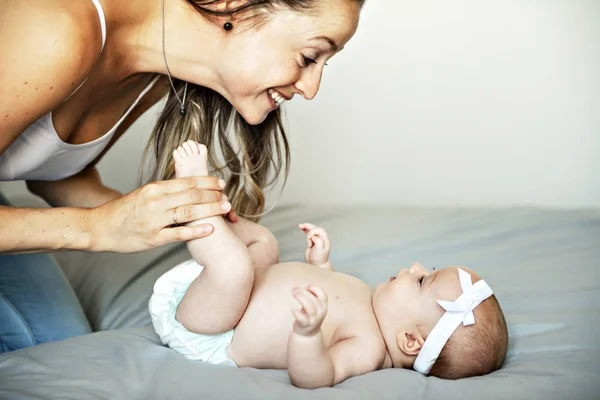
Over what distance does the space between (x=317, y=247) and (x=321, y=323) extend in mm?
431

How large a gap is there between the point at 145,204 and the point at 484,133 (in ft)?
7.60

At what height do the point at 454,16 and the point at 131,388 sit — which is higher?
the point at 454,16

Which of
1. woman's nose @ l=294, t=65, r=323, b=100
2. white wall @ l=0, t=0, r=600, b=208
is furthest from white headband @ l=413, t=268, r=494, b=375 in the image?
white wall @ l=0, t=0, r=600, b=208

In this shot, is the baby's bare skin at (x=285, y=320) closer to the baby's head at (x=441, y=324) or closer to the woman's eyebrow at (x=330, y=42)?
the baby's head at (x=441, y=324)

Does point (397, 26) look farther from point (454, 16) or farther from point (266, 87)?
point (266, 87)

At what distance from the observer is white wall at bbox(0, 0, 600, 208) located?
325 cm

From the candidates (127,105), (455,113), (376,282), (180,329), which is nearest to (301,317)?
(180,329)

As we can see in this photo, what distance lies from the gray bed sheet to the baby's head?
2.6 inches

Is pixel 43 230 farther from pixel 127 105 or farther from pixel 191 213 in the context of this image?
pixel 127 105

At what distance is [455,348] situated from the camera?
1500 millimetres

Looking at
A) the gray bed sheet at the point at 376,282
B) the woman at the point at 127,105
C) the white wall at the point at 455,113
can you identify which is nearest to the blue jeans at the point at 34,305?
the woman at the point at 127,105

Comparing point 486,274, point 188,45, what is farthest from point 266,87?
point 486,274

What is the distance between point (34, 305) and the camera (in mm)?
1736

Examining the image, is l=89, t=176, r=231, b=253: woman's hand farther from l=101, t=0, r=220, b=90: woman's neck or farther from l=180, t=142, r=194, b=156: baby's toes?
l=101, t=0, r=220, b=90: woman's neck
